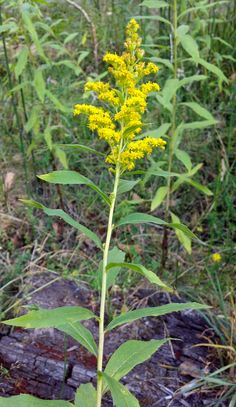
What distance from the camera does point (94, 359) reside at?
1.97 meters

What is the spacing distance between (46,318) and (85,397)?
1.22 ft

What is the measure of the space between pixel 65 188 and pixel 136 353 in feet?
5.10

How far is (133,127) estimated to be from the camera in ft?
4.38

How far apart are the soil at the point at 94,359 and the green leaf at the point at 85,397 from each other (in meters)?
0.29

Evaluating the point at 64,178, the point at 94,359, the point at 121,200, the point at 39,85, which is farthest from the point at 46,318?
the point at 121,200

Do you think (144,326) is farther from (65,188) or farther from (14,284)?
(65,188)

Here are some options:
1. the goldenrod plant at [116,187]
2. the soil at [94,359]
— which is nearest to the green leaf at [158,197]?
the soil at [94,359]

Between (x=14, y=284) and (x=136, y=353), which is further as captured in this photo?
(x=14, y=284)

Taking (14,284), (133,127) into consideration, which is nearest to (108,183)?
(14,284)

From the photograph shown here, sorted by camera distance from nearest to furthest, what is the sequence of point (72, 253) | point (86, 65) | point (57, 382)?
point (57, 382), point (72, 253), point (86, 65)

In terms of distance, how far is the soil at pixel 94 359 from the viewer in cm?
184

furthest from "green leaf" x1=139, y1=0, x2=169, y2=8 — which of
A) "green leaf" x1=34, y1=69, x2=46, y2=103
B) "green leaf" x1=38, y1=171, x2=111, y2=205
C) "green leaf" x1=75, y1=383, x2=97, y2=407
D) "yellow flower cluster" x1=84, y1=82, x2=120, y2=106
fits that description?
"green leaf" x1=75, y1=383, x2=97, y2=407

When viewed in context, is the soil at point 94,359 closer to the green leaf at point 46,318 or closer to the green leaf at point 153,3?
the green leaf at point 46,318

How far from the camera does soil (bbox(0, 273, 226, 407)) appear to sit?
6.05ft
